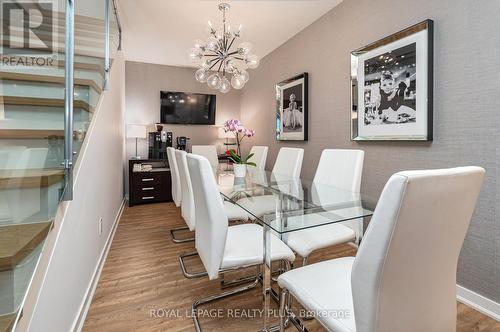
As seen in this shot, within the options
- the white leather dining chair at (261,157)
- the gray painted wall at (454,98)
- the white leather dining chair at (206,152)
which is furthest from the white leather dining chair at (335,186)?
the white leather dining chair at (206,152)

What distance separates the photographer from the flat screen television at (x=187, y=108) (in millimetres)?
5090

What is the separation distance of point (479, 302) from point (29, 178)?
2613 millimetres

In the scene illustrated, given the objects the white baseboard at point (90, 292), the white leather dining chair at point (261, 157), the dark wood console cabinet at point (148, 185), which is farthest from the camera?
the dark wood console cabinet at point (148, 185)

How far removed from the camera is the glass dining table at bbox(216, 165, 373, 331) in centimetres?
130

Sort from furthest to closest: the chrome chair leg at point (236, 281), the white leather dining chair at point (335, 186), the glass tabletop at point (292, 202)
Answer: the chrome chair leg at point (236, 281), the white leather dining chair at point (335, 186), the glass tabletop at point (292, 202)

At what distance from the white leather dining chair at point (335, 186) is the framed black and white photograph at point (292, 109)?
4.02 ft

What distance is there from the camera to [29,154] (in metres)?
0.96

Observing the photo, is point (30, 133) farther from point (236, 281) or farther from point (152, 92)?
point (152, 92)

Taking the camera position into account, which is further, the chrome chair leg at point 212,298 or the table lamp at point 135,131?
the table lamp at point 135,131

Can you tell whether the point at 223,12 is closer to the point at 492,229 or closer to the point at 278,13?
the point at 278,13

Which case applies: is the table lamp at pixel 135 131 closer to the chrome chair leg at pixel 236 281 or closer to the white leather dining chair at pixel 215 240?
the chrome chair leg at pixel 236 281

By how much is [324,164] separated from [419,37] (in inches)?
48.9

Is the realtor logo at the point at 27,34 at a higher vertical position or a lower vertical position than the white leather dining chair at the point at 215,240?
higher

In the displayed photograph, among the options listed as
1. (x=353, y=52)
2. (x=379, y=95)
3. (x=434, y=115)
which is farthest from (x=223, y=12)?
(x=434, y=115)
